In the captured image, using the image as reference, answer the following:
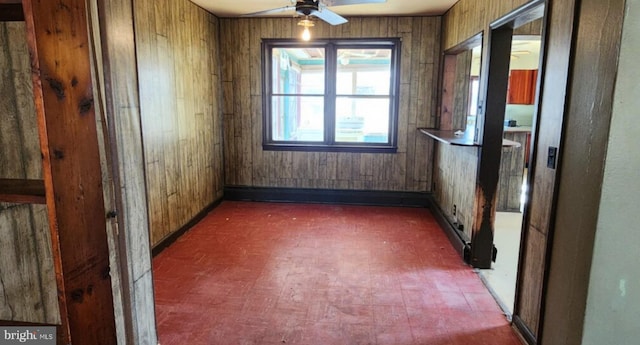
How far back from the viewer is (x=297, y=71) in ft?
17.7

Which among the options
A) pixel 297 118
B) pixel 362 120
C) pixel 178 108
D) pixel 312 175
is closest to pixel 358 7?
pixel 362 120

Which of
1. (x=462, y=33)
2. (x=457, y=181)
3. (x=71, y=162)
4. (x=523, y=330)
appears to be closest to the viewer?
(x=71, y=162)

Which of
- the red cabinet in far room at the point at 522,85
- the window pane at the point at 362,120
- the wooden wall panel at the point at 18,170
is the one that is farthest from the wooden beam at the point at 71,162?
the red cabinet in far room at the point at 522,85

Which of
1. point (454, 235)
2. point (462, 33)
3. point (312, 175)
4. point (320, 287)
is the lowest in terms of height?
point (320, 287)

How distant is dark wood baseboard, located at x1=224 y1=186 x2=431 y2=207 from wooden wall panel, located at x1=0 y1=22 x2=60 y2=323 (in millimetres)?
3853

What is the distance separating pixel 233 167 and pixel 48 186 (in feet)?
14.8

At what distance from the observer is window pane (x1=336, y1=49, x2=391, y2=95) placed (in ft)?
17.0

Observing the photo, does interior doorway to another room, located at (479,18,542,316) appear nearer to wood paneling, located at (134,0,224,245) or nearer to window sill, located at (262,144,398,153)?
window sill, located at (262,144,398,153)

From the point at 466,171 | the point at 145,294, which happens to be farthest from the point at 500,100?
the point at 145,294

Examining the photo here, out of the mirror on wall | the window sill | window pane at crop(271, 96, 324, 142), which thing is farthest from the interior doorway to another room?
window pane at crop(271, 96, 324, 142)

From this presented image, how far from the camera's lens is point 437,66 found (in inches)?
197

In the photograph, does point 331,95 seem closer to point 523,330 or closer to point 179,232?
point 179,232

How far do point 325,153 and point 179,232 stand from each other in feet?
7.30

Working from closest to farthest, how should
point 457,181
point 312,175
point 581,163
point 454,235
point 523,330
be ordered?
point 581,163
point 523,330
point 454,235
point 457,181
point 312,175
